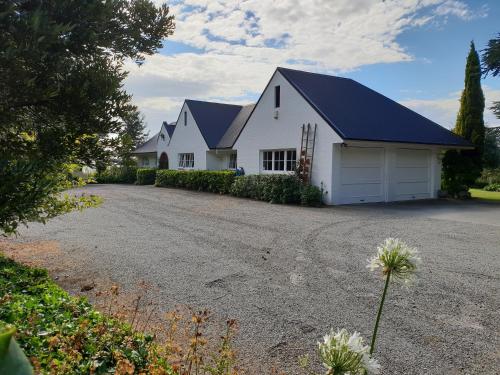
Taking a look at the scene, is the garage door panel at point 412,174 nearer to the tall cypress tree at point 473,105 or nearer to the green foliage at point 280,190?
the tall cypress tree at point 473,105

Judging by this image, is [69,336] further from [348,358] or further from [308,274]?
[308,274]

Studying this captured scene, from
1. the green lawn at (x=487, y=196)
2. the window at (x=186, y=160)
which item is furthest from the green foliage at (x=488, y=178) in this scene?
the window at (x=186, y=160)

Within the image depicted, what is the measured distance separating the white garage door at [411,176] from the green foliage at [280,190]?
14.9 feet

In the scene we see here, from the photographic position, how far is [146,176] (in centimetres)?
3159

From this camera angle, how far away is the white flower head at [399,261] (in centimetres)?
177

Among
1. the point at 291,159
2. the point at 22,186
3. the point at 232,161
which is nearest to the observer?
the point at 22,186

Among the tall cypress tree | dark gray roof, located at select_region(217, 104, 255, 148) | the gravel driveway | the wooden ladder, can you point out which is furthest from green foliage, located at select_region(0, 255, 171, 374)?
the tall cypress tree

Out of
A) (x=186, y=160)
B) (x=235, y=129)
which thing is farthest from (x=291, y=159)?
(x=186, y=160)

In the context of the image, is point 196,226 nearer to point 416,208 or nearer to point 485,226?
point 485,226

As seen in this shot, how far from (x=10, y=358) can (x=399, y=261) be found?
5.32ft

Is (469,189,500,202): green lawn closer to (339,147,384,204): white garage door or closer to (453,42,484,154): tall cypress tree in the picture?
(453,42,484,154): tall cypress tree

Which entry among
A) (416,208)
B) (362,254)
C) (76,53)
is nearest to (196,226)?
(362,254)

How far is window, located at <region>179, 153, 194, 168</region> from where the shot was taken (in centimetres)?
2902

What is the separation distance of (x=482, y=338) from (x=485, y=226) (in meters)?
8.21
